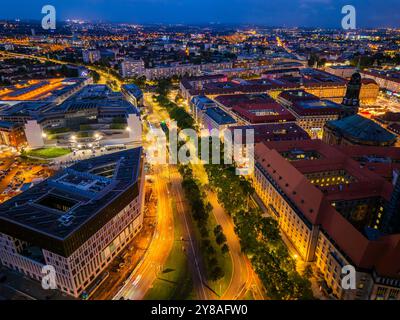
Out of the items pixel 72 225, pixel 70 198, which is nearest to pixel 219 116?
pixel 70 198

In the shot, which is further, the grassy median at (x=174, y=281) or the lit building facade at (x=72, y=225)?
the grassy median at (x=174, y=281)

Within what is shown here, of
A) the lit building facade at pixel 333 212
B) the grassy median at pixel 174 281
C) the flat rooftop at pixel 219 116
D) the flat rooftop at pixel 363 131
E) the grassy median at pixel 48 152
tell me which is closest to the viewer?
the lit building facade at pixel 333 212

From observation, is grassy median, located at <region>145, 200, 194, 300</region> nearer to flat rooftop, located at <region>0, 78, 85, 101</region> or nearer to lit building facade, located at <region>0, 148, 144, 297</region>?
lit building facade, located at <region>0, 148, 144, 297</region>

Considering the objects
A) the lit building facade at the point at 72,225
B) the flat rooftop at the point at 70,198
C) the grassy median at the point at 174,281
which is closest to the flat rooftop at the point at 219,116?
the flat rooftop at the point at 70,198

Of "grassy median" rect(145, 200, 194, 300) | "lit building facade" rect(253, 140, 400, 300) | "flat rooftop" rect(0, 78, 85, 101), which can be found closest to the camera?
"lit building facade" rect(253, 140, 400, 300)

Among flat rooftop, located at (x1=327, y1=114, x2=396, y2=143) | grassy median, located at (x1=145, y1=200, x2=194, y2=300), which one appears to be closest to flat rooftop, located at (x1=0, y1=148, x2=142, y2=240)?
grassy median, located at (x1=145, y1=200, x2=194, y2=300)

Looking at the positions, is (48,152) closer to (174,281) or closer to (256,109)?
(174,281)

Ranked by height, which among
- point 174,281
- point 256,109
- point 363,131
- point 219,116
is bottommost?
point 174,281

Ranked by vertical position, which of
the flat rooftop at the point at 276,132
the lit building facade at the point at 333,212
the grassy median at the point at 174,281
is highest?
the flat rooftop at the point at 276,132

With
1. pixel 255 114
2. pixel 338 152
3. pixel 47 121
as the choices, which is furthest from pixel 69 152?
pixel 338 152

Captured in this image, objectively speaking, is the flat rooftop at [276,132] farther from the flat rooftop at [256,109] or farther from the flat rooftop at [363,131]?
the flat rooftop at [363,131]
